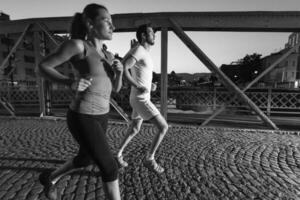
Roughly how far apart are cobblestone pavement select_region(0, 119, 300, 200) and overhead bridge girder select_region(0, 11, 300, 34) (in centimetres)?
293

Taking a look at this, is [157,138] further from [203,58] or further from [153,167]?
[203,58]

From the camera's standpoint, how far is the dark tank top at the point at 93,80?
1.59m

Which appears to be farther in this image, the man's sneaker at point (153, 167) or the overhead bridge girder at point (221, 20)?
the overhead bridge girder at point (221, 20)

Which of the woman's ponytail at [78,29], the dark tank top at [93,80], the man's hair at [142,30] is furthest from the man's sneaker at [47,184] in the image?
the man's hair at [142,30]

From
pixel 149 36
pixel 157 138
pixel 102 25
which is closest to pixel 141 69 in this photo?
pixel 149 36

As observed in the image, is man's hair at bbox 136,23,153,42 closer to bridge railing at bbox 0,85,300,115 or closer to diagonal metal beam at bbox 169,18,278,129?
diagonal metal beam at bbox 169,18,278,129

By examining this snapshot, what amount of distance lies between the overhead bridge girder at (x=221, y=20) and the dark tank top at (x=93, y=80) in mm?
4644

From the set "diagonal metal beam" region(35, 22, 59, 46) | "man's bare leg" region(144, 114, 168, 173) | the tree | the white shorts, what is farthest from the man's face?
the tree

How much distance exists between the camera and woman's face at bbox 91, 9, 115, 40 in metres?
1.65

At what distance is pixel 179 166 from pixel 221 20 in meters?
4.32

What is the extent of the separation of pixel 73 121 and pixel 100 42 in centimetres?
73

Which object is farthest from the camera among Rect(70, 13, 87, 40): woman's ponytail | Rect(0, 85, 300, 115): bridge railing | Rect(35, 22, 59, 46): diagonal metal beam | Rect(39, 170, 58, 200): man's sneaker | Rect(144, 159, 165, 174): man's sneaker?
Rect(0, 85, 300, 115): bridge railing

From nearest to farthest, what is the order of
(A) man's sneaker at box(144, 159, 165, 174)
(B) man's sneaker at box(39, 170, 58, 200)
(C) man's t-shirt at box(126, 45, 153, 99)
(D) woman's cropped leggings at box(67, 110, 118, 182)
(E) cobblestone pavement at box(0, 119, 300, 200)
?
(D) woman's cropped leggings at box(67, 110, 118, 182)
(B) man's sneaker at box(39, 170, 58, 200)
(E) cobblestone pavement at box(0, 119, 300, 200)
(C) man's t-shirt at box(126, 45, 153, 99)
(A) man's sneaker at box(144, 159, 165, 174)

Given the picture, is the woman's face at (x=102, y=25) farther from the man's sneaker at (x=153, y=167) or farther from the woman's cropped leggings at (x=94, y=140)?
the man's sneaker at (x=153, y=167)
